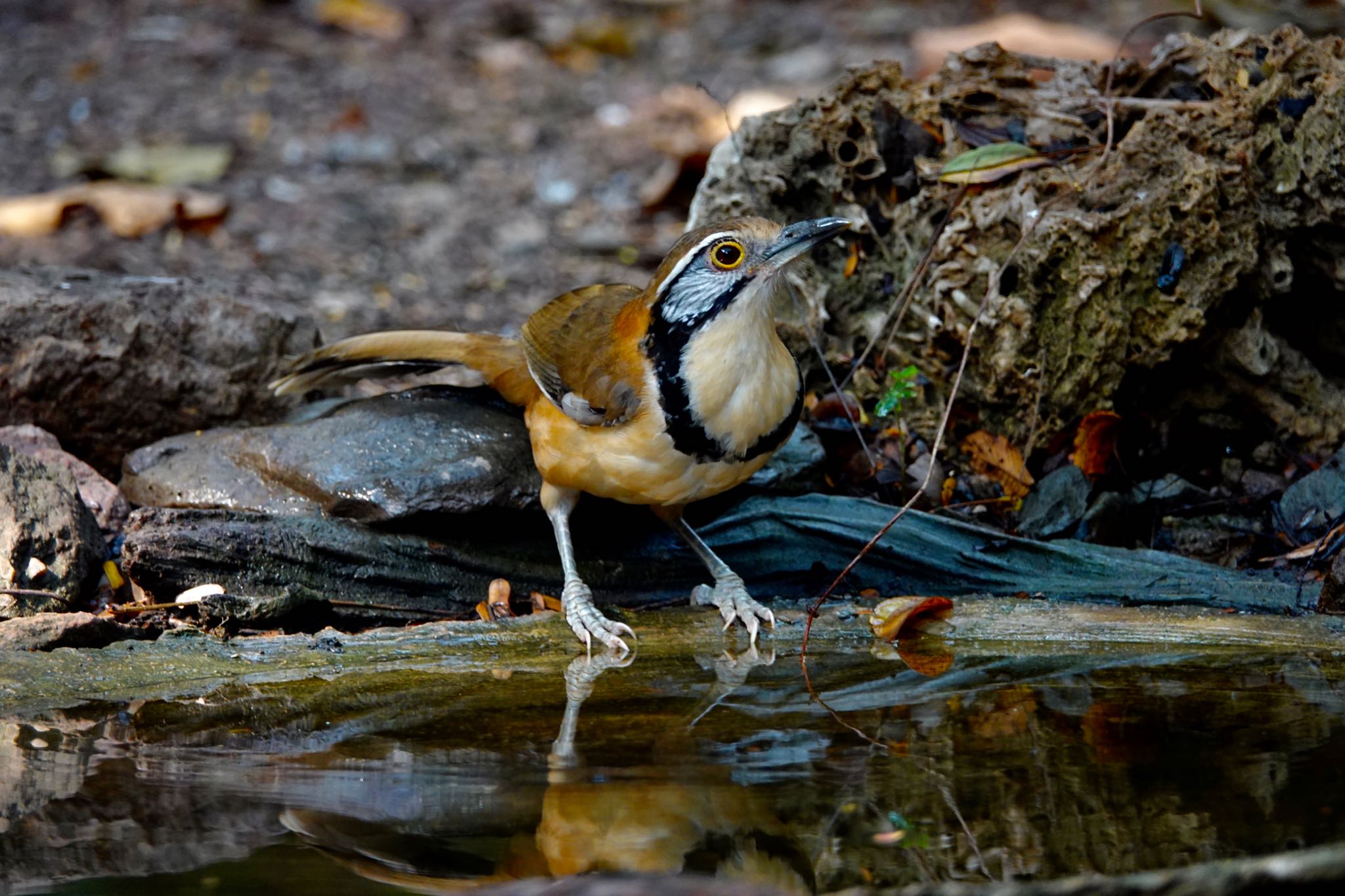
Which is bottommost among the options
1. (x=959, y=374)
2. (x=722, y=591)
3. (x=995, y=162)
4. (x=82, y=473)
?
(x=82, y=473)

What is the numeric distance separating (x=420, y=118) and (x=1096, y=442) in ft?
22.3

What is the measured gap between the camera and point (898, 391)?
5.36 metres

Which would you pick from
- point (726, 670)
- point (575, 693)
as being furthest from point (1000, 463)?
point (575, 693)

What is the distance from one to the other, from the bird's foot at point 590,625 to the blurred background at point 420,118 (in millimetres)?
3425

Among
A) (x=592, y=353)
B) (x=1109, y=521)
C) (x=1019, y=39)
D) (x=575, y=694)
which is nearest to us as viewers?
(x=575, y=694)

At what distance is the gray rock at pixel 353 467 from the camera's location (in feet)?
15.8

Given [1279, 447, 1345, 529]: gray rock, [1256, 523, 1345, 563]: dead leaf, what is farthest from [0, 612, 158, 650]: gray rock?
[1279, 447, 1345, 529]: gray rock

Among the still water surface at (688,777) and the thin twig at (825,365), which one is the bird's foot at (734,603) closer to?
the still water surface at (688,777)

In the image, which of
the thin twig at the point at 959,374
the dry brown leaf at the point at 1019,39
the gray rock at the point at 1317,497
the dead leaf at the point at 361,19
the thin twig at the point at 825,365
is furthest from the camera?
the dead leaf at the point at 361,19

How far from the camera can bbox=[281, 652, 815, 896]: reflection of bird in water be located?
2543mm

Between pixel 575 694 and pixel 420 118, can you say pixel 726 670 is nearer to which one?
pixel 575 694

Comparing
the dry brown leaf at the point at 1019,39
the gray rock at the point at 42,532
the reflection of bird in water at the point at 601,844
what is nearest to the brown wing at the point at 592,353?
the gray rock at the point at 42,532

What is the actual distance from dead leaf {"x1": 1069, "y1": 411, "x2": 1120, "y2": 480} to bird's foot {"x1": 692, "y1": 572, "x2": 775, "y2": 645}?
1475 millimetres

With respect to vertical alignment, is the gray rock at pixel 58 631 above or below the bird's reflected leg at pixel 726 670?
below
